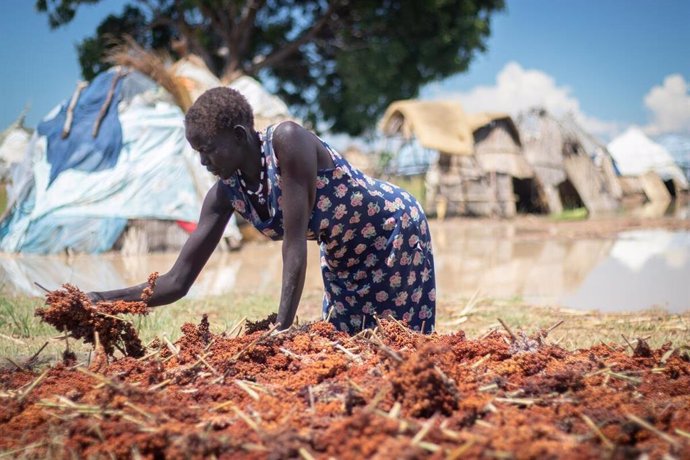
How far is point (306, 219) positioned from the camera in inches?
99.3

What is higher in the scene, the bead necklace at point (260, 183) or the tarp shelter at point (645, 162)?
the tarp shelter at point (645, 162)

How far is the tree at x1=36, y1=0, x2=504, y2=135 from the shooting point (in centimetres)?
1878

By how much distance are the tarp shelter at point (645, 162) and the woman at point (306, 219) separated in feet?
72.5

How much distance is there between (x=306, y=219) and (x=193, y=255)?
564 millimetres

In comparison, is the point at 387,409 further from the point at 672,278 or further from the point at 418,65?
the point at 418,65

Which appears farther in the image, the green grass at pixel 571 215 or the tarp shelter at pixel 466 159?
the tarp shelter at pixel 466 159

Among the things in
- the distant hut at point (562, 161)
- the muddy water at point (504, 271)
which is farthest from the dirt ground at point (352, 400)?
the distant hut at point (562, 161)

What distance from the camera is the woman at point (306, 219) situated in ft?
8.05

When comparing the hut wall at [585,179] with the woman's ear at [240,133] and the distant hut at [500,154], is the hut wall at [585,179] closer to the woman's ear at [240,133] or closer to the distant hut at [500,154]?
the distant hut at [500,154]

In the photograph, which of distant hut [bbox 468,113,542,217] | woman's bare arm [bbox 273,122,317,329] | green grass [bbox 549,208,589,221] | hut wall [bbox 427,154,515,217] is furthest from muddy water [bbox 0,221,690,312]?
distant hut [bbox 468,113,542,217]

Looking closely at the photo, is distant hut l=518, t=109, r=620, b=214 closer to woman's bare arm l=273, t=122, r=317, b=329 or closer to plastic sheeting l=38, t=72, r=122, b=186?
plastic sheeting l=38, t=72, r=122, b=186

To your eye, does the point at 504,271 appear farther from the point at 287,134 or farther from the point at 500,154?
the point at 500,154

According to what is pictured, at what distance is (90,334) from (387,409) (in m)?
1.21

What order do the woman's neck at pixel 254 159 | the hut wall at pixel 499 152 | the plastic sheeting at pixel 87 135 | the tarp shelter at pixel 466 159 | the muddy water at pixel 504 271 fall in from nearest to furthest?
1. the woman's neck at pixel 254 159
2. the muddy water at pixel 504 271
3. the plastic sheeting at pixel 87 135
4. the tarp shelter at pixel 466 159
5. the hut wall at pixel 499 152
